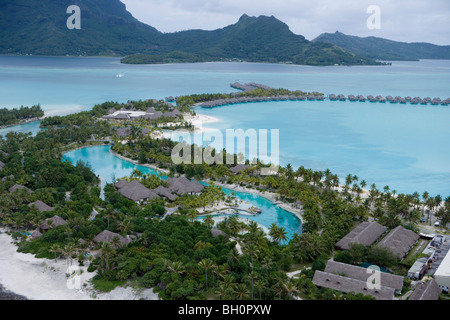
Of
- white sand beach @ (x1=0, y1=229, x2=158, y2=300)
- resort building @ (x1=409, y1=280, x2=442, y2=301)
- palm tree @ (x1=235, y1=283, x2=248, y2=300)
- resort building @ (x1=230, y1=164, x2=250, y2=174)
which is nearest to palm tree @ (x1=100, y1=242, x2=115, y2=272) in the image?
white sand beach @ (x1=0, y1=229, x2=158, y2=300)

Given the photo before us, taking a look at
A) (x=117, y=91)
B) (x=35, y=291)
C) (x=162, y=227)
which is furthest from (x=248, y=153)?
(x=117, y=91)

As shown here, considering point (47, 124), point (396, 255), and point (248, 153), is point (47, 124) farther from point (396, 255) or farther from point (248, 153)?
point (396, 255)

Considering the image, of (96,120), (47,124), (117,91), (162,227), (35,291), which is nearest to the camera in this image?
(35,291)

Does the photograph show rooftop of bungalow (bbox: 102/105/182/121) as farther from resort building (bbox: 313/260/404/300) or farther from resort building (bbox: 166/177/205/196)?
resort building (bbox: 313/260/404/300)

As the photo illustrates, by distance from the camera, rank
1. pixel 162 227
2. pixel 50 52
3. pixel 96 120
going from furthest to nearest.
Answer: pixel 50 52
pixel 96 120
pixel 162 227

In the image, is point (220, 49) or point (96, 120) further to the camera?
point (220, 49)

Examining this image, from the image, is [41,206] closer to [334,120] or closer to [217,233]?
[217,233]
